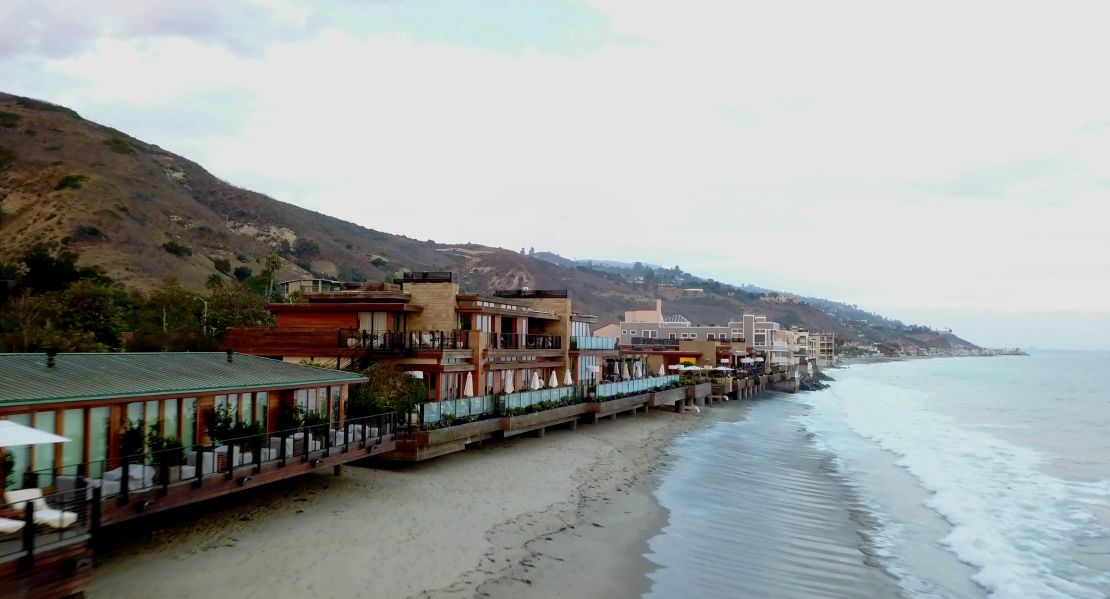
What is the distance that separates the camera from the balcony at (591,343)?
1793 inches

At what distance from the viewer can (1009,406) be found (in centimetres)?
7600

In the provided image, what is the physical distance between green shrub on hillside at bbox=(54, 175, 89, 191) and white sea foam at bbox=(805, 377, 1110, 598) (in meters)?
85.2

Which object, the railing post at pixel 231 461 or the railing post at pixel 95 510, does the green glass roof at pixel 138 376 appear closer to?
the railing post at pixel 231 461

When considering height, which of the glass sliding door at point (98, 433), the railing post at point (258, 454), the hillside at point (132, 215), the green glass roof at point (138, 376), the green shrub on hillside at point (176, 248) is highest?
the hillside at point (132, 215)

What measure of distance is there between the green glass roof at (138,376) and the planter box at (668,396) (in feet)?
97.3

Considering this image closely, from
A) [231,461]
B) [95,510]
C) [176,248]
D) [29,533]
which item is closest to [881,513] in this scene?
[231,461]

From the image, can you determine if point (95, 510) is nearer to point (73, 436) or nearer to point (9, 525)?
point (9, 525)

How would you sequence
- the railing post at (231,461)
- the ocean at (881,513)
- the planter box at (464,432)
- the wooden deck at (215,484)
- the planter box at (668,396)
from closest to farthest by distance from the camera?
the wooden deck at (215,484) < the railing post at (231,461) < the ocean at (881,513) < the planter box at (464,432) < the planter box at (668,396)

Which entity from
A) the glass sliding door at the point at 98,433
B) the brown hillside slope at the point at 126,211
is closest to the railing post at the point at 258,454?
the glass sliding door at the point at 98,433

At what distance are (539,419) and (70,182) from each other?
81.2 m

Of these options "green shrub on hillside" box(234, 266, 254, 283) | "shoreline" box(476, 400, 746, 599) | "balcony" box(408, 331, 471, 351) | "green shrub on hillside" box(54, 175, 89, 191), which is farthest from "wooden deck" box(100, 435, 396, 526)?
"green shrub on hillside" box(54, 175, 89, 191)

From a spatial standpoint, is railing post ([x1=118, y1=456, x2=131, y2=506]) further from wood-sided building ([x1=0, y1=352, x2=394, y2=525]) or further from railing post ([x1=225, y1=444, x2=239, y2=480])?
railing post ([x1=225, y1=444, x2=239, y2=480])

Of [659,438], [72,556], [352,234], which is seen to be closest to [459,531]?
[72,556]

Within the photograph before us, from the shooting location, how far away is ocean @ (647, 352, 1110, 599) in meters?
17.2
